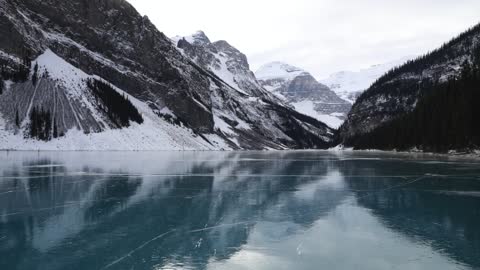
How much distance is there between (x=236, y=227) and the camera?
18.9 meters

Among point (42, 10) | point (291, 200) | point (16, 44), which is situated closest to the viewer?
point (291, 200)

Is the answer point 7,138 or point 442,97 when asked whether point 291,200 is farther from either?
point 7,138

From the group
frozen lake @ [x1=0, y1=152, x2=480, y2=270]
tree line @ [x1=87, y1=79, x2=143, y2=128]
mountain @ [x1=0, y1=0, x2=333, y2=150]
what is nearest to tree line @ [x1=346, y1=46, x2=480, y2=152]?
frozen lake @ [x1=0, y1=152, x2=480, y2=270]

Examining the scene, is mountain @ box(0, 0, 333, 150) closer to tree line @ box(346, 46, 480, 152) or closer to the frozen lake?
tree line @ box(346, 46, 480, 152)

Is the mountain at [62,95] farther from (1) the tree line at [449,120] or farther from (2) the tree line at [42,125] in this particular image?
(1) the tree line at [449,120]

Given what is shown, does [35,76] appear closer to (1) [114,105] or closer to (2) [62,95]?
(2) [62,95]

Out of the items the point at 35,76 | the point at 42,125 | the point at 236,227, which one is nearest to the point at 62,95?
the point at 35,76

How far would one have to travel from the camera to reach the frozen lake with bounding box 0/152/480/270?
1367 cm

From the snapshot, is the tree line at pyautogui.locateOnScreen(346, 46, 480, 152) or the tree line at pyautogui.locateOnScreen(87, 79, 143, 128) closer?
the tree line at pyautogui.locateOnScreen(346, 46, 480, 152)

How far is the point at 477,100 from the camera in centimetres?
8325

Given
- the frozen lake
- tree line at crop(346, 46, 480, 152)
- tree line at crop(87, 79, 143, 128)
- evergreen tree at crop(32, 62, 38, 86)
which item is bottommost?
the frozen lake

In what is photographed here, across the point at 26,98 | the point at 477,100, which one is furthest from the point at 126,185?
the point at 26,98

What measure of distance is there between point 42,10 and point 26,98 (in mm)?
69875

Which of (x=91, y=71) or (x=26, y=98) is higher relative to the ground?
(x=91, y=71)
